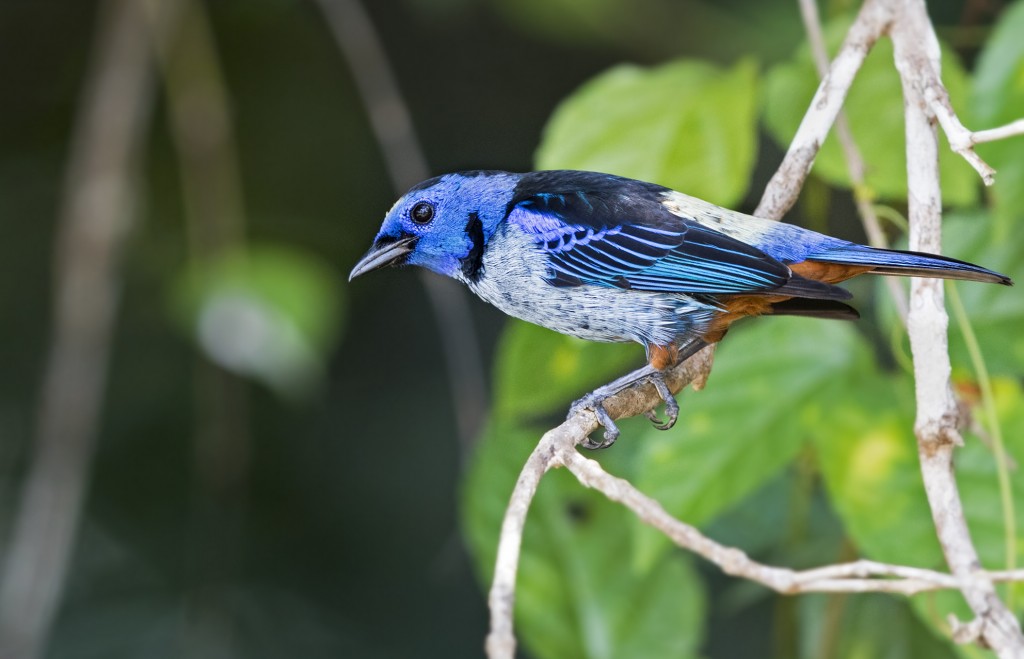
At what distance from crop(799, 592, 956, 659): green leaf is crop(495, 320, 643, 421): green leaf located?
3.33 ft

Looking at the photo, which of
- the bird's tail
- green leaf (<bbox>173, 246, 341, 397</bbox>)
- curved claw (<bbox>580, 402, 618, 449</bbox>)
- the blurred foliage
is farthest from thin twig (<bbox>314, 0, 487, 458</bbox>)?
the bird's tail

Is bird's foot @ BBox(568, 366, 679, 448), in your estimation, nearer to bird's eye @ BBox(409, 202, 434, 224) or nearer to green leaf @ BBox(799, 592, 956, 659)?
bird's eye @ BBox(409, 202, 434, 224)

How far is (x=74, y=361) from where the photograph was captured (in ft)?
13.9

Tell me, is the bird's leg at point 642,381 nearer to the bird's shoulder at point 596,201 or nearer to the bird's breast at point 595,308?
the bird's breast at point 595,308

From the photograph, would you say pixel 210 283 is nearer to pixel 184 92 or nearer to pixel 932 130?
pixel 184 92

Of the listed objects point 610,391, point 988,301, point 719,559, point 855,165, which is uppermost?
point 855,165

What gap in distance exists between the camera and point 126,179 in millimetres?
4402

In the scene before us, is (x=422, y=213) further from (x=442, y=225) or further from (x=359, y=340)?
(x=359, y=340)

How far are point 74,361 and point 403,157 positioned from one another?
4.52 ft

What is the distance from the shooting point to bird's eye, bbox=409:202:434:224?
2801mm

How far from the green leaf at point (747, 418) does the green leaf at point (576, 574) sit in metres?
0.41

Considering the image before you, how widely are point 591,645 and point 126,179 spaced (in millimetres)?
2484

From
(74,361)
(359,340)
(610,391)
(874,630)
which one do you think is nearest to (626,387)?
(610,391)

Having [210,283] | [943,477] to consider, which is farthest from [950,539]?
[210,283]
